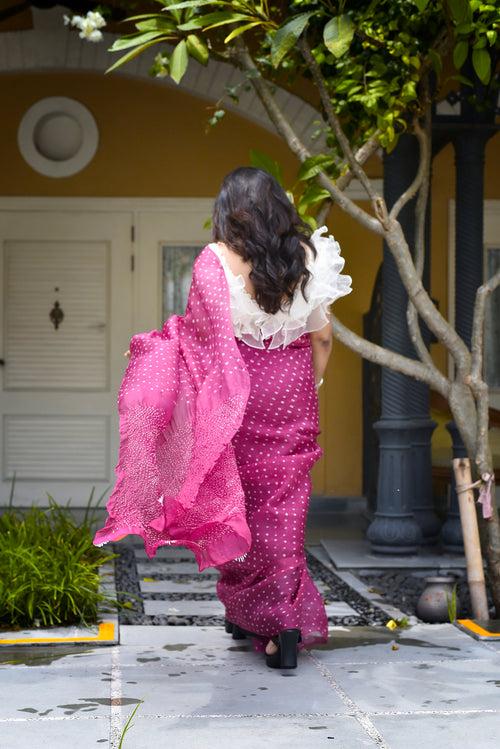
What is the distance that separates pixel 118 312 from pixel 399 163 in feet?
8.59

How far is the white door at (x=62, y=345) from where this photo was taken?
25.7 ft

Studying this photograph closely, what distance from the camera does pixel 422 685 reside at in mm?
3391

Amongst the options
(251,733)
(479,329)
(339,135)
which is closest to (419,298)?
(479,329)

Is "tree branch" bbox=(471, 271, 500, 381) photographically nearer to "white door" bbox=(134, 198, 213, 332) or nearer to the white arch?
the white arch

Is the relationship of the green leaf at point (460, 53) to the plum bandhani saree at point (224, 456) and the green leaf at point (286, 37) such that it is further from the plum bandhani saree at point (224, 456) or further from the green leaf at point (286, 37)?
the plum bandhani saree at point (224, 456)

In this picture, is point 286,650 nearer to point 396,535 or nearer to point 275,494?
point 275,494

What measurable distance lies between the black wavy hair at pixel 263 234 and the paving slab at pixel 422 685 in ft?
3.62

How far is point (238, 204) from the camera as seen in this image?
361cm

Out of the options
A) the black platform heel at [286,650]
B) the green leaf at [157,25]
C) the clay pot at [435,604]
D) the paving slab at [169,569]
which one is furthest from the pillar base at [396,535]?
the green leaf at [157,25]

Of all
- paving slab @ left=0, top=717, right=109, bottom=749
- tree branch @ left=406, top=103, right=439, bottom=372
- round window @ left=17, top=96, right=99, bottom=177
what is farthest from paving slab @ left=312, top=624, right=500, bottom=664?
round window @ left=17, top=96, right=99, bottom=177

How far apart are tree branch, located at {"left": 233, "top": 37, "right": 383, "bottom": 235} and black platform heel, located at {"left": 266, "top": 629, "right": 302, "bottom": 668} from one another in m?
1.64

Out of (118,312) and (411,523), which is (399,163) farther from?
(118,312)

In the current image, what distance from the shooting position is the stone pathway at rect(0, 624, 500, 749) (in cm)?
286

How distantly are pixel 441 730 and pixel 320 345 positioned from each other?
52.2 inches
